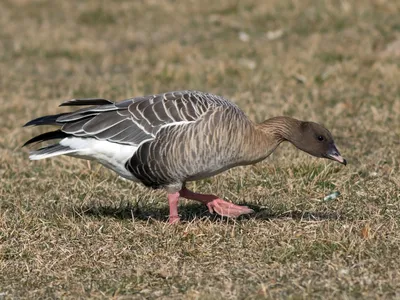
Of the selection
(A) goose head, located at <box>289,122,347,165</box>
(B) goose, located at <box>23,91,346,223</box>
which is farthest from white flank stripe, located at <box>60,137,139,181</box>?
(A) goose head, located at <box>289,122,347,165</box>

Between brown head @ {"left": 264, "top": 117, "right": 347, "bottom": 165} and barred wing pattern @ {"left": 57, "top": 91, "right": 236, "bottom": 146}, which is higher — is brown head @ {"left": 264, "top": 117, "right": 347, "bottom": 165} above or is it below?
below

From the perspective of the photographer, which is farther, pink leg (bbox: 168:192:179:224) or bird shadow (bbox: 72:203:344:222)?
bird shadow (bbox: 72:203:344:222)

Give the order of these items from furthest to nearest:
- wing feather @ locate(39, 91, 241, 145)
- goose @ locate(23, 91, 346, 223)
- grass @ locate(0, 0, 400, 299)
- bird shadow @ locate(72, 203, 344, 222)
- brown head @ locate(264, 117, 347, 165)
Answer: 1. bird shadow @ locate(72, 203, 344, 222)
2. brown head @ locate(264, 117, 347, 165)
3. wing feather @ locate(39, 91, 241, 145)
4. goose @ locate(23, 91, 346, 223)
5. grass @ locate(0, 0, 400, 299)

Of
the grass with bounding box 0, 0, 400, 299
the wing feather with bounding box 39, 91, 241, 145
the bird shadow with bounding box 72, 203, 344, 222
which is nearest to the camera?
the grass with bounding box 0, 0, 400, 299

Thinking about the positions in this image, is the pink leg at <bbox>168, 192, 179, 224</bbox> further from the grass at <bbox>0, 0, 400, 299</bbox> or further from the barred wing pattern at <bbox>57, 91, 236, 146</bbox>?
the barred wing pattern at <bbox>57, 91, 236, 146</bbox>

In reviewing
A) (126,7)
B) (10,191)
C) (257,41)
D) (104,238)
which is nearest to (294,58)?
(257,41)

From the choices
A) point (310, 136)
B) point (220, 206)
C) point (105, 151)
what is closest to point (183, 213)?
point (220, 206)

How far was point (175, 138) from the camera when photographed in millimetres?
5852

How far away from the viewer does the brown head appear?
6.08m

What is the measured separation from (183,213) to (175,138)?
1.15 metres

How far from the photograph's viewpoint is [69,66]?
13656 mm

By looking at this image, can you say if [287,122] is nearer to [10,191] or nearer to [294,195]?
[294,195]

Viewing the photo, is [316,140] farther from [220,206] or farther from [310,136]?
[220,206]

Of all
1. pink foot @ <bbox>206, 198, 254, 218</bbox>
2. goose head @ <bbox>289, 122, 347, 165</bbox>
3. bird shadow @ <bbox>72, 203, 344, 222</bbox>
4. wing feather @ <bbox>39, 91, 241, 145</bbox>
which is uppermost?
wing feather @ <bbox>39, 91, 241, 145</bbox>
